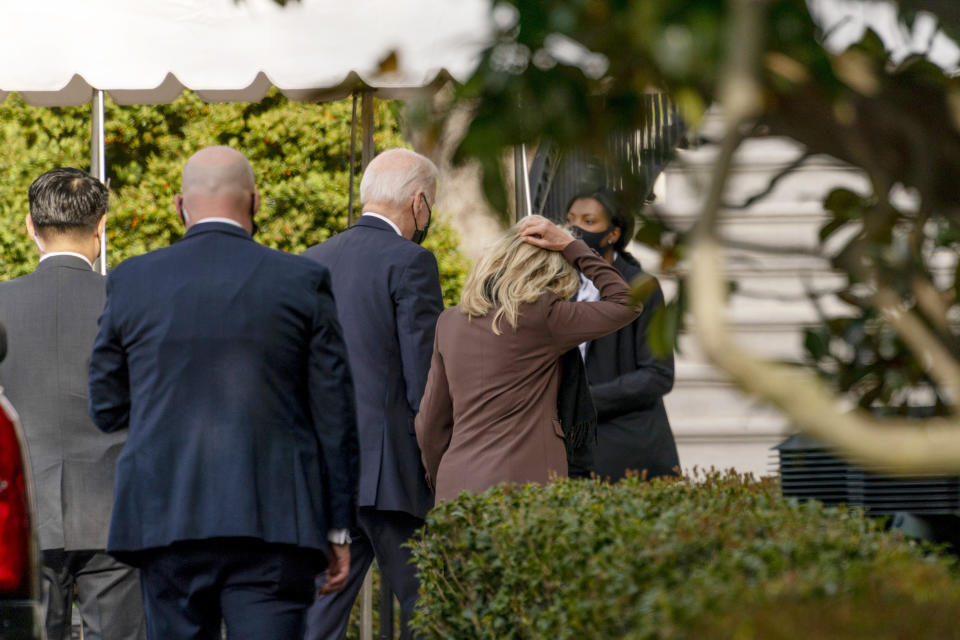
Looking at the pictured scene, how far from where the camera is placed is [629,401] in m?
5.77

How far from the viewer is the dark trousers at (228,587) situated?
3.40 metres

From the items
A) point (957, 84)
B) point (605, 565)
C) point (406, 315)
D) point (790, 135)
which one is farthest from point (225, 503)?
point (957, 84)

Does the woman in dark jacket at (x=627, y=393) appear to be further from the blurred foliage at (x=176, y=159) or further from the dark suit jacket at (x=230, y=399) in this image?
the blurred foliage at (x=176, y=159)

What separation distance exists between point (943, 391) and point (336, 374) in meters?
1.52

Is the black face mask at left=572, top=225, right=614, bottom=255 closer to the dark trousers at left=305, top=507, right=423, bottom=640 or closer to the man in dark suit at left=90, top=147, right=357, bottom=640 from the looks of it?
the dark trousers at left=305, top=507, right=423, bottom=640

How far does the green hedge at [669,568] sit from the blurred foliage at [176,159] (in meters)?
7.12

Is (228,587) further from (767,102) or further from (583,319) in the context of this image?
(767,102)

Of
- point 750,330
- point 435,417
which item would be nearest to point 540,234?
point 435,417

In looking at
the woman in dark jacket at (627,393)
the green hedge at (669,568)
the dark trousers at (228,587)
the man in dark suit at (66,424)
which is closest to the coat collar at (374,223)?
the man in dark suit at (66,424)

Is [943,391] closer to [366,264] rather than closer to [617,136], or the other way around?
[617,136]

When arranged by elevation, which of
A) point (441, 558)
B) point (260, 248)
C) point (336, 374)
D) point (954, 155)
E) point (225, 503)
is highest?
point (954, 155)

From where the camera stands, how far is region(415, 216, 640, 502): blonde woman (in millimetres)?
4496

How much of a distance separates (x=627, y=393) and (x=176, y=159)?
693cm

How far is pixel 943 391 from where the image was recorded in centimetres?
279
